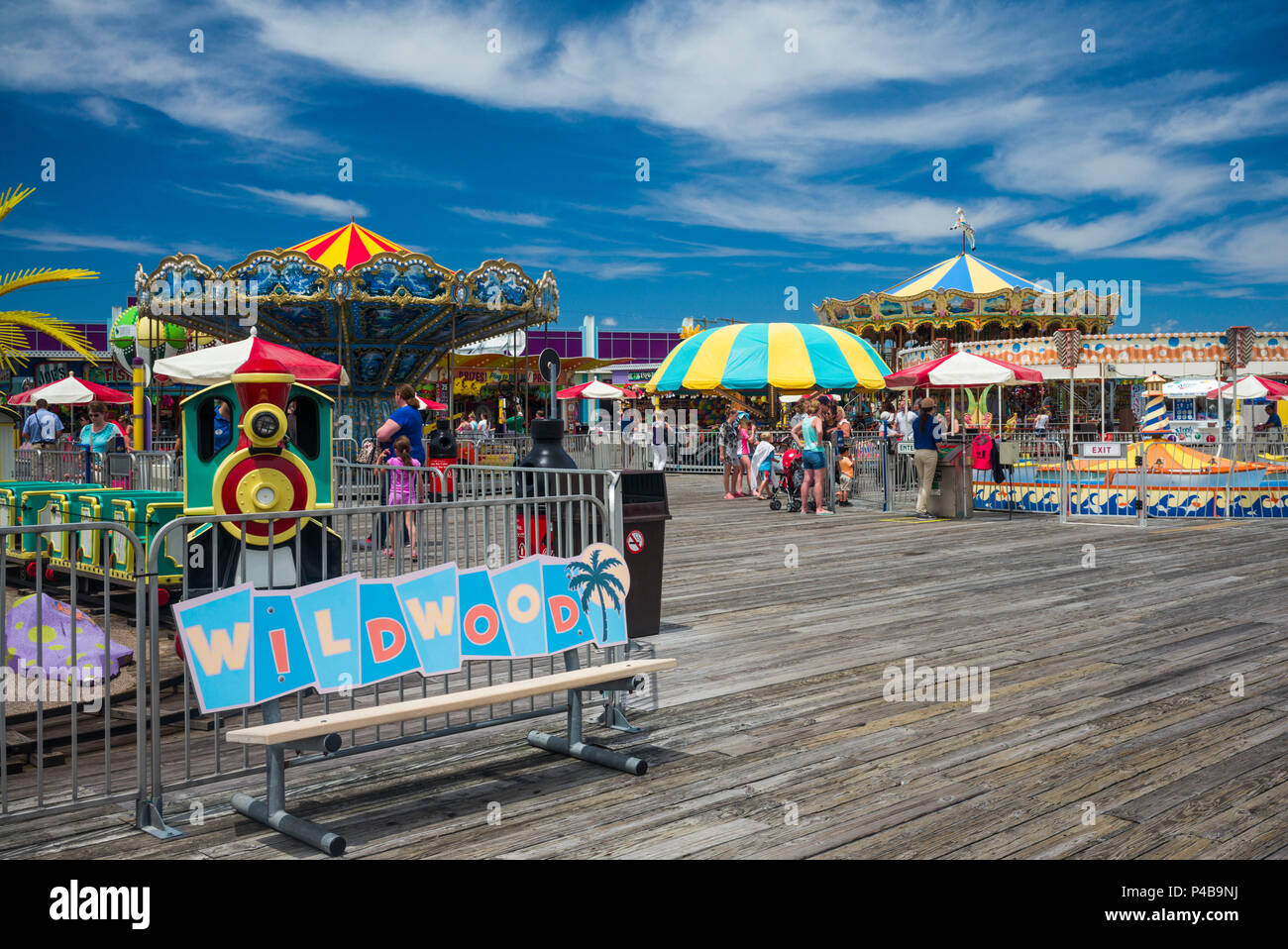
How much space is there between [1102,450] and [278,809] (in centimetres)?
1536

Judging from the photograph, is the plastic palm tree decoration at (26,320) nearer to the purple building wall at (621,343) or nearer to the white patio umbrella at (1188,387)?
the white patio umbrella at (1188,387)

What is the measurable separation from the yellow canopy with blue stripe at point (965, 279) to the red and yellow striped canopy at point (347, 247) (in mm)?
22673

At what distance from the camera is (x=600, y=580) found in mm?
5246

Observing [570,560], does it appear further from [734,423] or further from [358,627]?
[734,423]

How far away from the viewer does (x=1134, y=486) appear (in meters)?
16.7

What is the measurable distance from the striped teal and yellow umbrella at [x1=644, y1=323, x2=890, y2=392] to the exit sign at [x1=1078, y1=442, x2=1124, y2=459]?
8159 mm

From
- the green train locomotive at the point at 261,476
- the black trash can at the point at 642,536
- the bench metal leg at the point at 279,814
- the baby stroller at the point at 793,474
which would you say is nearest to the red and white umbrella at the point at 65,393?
the baby stroller at the point at 793,474

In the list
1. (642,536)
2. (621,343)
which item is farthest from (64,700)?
(621,343)

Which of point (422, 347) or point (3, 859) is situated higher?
point (422, 347)

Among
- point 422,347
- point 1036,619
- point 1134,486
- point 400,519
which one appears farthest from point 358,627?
point 422,347

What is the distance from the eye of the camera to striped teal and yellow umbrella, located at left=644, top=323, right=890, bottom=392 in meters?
24.9

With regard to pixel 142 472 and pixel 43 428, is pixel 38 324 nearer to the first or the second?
pixel 142 472

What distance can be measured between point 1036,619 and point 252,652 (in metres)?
6.25

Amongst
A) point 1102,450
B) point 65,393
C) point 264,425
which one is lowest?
point 1102,450
